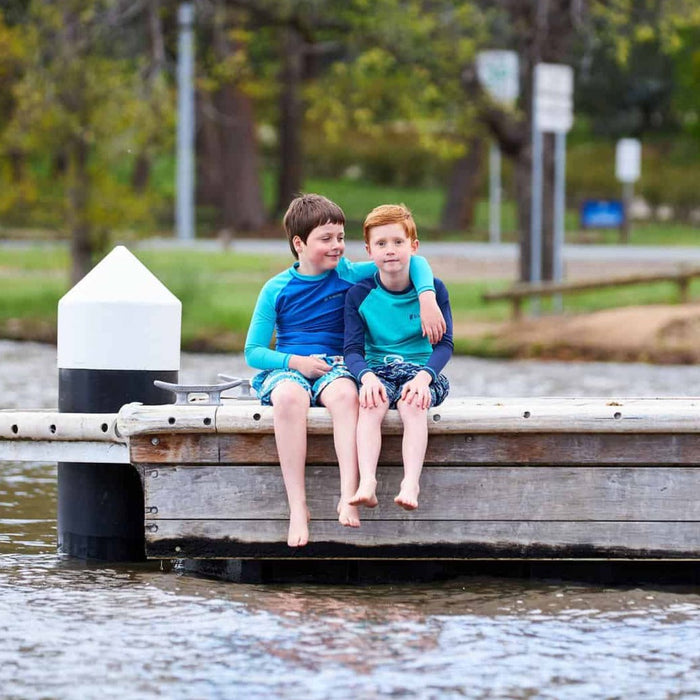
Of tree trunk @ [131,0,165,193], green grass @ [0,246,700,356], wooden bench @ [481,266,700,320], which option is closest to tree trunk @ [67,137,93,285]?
green grass @ [0,246,700,356]

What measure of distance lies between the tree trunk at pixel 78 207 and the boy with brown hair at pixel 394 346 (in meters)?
15.7

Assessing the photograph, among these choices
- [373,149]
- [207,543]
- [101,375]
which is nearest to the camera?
[207,543]

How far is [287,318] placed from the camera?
677 cm

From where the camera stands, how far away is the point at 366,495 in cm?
613

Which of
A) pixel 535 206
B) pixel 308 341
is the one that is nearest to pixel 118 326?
pixel 308 341

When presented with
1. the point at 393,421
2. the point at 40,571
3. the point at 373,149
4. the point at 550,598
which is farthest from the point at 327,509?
the point at 373,149

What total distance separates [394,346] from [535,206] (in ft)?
46.7

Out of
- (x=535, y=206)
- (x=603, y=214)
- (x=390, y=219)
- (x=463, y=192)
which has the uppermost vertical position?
(x=463, y=192)

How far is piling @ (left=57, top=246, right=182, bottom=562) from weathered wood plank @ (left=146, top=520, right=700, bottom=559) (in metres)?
0.66

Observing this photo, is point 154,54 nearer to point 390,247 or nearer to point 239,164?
point 390,247

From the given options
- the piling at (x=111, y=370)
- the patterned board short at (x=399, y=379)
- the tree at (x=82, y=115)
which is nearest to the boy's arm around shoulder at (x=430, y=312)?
the patterned board short at (x=399, y=379)

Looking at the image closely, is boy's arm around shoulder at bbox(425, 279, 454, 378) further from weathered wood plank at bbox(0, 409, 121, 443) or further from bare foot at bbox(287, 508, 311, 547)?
weathered wood plank at bbox(0, 409, 121, 443)

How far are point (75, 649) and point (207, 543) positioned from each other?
3.20 feet

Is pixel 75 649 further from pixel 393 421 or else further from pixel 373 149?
pixel 373 149
